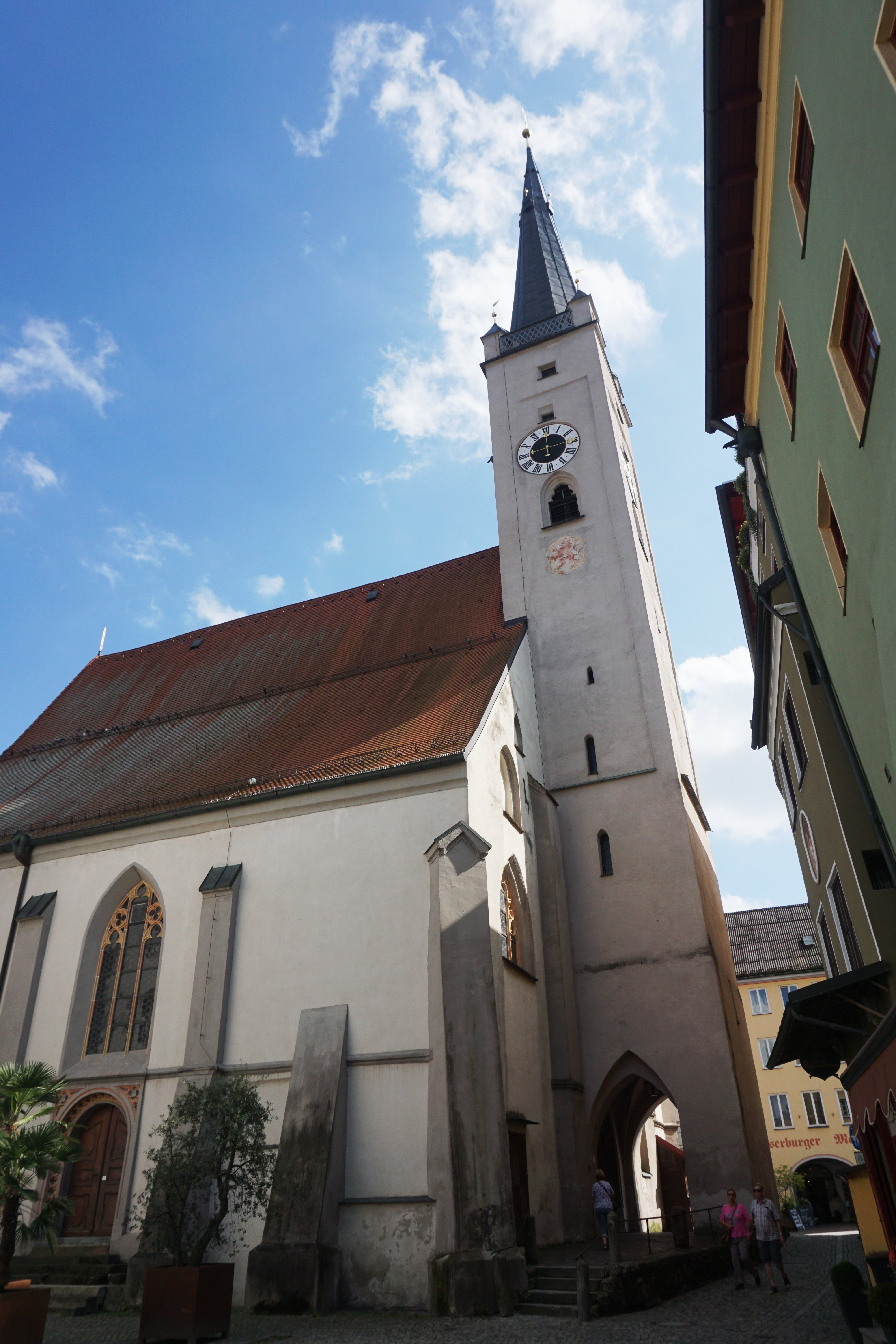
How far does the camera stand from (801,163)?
7.07 meters

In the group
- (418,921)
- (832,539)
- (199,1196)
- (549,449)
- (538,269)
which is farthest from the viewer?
(538,269)

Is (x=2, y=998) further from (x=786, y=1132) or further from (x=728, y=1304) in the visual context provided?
(x=786, y=1132)

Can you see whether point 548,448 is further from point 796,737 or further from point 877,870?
point 877,870

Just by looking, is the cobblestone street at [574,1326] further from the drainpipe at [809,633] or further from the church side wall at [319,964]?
the drainpipe at [809,633]

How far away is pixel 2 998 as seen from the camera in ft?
50.1

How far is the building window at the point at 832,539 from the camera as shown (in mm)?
7828

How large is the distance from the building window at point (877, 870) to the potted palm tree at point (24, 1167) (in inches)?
369

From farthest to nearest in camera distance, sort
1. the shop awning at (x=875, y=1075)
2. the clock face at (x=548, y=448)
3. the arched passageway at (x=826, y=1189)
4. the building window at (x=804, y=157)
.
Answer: the arched passageway at (x=826, y=1189) < the clock face at (x=548, y=448) < the building window at (x=804, y=157) < the shop awning at (x=875, y=1075)

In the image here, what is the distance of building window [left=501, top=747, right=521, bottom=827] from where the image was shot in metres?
16.2

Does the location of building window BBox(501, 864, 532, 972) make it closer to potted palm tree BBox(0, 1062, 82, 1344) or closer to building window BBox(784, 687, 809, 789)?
building window BBox(784, 687, 809, 789)

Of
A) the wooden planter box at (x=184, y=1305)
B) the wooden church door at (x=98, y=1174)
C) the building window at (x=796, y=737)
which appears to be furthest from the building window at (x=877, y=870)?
the wooden church door at (x=98, y=1174)

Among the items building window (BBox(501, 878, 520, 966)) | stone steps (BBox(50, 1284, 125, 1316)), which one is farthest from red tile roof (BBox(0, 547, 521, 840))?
stone steps (BBox(50, 1284, 125, 1316))

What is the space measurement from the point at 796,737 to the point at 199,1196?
32.4 feet

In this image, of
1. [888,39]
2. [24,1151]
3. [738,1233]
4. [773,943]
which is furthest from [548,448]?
[773,943]
